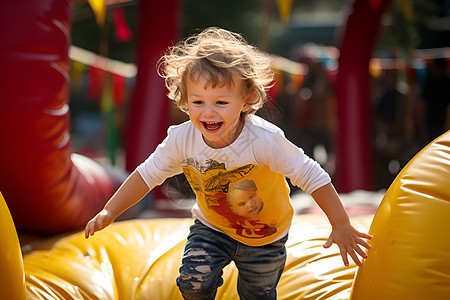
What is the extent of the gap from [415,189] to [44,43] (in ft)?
5.27

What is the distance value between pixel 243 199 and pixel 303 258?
1.99 feet

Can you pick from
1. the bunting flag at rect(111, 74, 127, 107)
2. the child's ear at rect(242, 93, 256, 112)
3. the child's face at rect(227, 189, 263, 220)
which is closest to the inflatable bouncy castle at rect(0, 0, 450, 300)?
the child's face at rect(227, 189, 263, 220)

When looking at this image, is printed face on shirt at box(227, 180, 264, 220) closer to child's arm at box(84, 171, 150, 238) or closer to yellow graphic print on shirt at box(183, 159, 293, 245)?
yellow graphic print on shirt at box(183, 159, 293, 245)

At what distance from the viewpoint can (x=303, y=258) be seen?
2.03 m

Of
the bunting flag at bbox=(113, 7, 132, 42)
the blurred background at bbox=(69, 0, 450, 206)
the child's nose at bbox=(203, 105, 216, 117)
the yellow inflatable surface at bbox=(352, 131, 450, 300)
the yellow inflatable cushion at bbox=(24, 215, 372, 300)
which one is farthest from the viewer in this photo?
the bunting flag at bbox=(113, 7, 132, 42)

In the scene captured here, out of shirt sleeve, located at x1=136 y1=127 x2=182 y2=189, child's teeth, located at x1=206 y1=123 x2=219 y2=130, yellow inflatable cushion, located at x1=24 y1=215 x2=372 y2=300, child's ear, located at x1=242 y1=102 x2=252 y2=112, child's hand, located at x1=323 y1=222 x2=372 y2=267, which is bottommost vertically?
yellow inflatable cushion, located at x1=24 y1=215 x2=372 y2=300

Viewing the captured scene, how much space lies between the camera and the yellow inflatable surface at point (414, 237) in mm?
1264

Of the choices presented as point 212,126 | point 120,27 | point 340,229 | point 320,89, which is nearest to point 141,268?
point 212,126

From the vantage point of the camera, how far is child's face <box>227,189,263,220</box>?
5.10 ft

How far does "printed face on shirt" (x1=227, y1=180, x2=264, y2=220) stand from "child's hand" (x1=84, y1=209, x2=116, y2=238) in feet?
1.19

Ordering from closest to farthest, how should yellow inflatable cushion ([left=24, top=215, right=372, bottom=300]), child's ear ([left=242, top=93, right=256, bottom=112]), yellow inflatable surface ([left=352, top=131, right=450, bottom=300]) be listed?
yellow inflatable surface ([left=352, top=131, right=450, bottom=300]) → child's ear ([left=242, top=93, right=256, bottom=112]) → yellow inflatable cushion ([left=24, top=215, right=372, bottom=300])

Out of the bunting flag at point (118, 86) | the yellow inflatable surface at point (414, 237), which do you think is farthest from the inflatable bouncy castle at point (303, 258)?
the bunting flag at point (118, 86)

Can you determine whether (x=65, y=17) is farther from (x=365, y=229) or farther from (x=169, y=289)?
(x=365, y=229)

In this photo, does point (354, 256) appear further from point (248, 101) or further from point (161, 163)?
point (161, 163)
